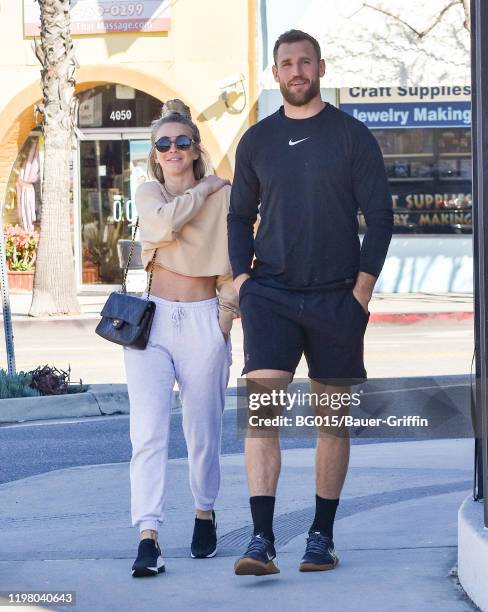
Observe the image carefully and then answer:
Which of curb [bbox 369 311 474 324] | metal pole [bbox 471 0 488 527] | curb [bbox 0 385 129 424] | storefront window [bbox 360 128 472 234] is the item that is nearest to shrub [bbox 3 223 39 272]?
storefront window [bbox 360 128 472 234]

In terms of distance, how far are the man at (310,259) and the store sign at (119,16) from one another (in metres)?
18.8

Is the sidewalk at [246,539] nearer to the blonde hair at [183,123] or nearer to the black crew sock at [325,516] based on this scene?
the black crew sock at [325,516]

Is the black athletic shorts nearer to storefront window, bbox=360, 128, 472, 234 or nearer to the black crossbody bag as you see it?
the black crossbody bag

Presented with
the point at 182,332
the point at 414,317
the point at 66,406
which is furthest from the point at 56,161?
the point at 182,332

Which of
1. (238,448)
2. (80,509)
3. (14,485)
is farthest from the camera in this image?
(238,448)

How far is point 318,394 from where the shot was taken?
18.3ft

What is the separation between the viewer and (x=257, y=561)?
534cm

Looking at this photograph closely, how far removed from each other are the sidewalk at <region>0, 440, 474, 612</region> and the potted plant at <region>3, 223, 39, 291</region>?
52.2 feet

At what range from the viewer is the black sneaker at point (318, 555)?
5.50m

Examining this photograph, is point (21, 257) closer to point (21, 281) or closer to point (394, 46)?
point (21, 281)

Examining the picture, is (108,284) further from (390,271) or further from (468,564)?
(468,564)

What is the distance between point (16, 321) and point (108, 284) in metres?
5.56

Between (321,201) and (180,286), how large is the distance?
0.74m

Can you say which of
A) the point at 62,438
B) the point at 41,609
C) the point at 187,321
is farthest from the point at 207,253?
the point at 62,438
